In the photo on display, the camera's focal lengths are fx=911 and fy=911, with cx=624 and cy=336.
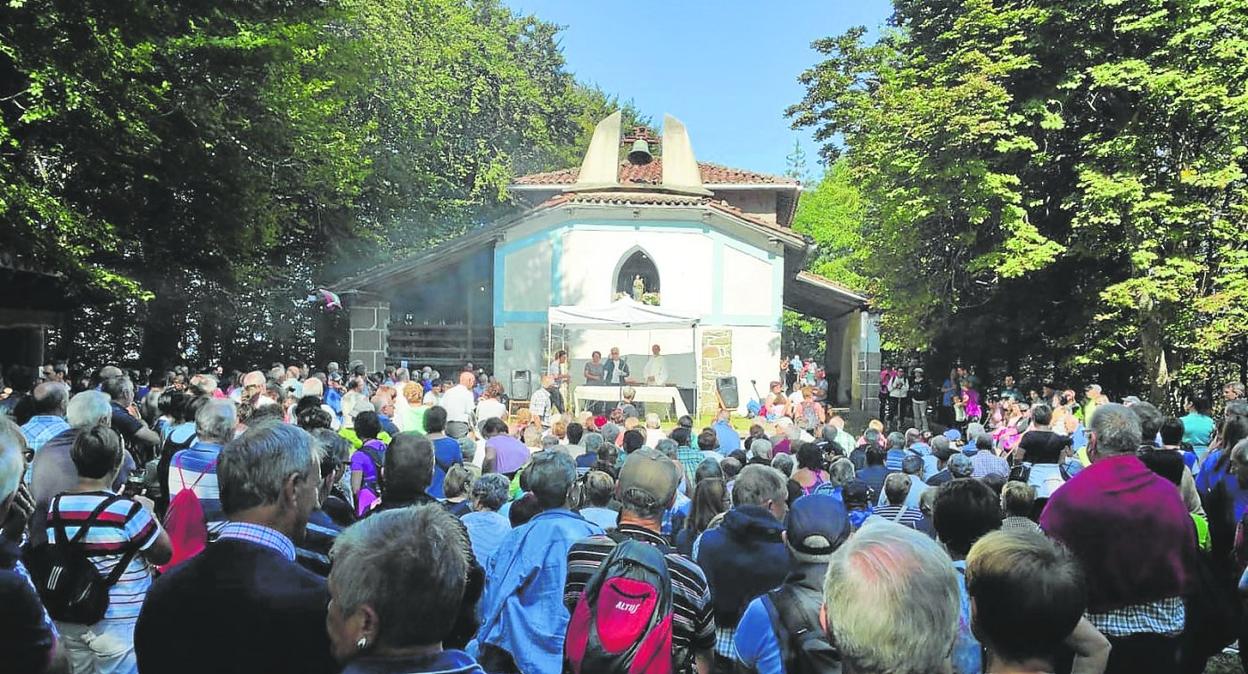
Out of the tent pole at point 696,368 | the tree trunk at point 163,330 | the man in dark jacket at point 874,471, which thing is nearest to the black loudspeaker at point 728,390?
the tent pole at point 696,368

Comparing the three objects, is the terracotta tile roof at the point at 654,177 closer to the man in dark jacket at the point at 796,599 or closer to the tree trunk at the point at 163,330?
the tree trunk at the point at 163,330

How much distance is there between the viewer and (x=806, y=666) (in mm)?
2834

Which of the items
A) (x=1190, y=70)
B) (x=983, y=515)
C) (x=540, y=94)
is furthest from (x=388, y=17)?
(x=983, y=515)

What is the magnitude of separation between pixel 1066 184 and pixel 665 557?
59.7 ft

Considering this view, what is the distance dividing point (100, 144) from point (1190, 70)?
17.1 m

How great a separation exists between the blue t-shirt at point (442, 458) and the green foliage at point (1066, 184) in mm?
13327

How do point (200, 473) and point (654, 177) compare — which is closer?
point (200, 473)

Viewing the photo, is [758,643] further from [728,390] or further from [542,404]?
[728,390]

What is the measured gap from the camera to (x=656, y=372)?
1838 centimetres

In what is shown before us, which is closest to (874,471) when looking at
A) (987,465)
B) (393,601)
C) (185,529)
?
(987,465)

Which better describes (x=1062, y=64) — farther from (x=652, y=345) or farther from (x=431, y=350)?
(x=431, y=350)

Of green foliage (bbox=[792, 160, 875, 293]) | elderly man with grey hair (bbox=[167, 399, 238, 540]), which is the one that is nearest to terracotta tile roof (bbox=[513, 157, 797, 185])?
green foliage (bbox=[792, 160, 875, 293])

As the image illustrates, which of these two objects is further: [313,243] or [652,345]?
[313,243]

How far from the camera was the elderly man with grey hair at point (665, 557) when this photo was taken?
323cm
